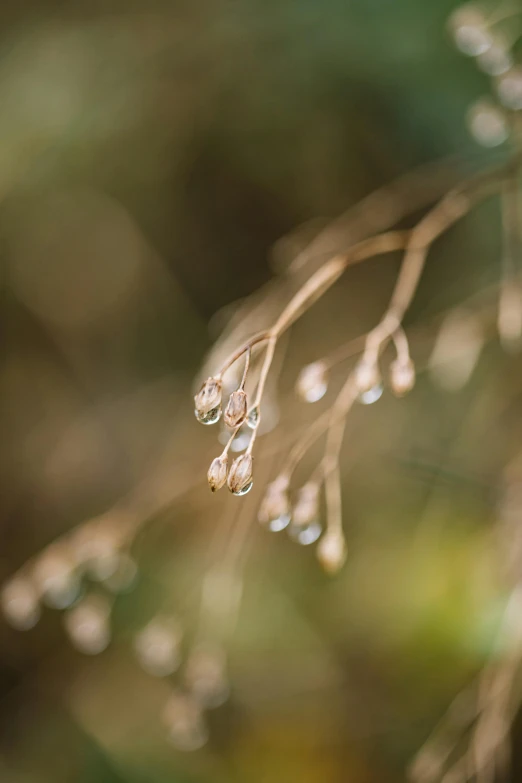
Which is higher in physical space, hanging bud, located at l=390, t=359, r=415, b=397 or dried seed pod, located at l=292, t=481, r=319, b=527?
hanging bud, located at l=390, t=359, r=415, b=397

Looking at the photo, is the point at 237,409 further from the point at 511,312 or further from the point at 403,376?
the point at 511,312

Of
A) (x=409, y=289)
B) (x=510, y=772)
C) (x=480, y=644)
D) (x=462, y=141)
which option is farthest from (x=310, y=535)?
(x=462, y=141)

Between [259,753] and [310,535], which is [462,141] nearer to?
[310,535]

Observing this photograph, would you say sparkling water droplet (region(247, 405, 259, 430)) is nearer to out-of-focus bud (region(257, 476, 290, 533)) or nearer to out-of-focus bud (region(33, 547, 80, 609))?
out-of-focus bud (region(257, 476, 290, 533))

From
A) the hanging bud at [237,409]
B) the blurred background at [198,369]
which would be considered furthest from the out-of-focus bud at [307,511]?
the blurred background at [198,369]

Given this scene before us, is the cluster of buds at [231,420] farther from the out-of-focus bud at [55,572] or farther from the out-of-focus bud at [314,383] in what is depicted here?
the out-of-focus bud at [55,572]

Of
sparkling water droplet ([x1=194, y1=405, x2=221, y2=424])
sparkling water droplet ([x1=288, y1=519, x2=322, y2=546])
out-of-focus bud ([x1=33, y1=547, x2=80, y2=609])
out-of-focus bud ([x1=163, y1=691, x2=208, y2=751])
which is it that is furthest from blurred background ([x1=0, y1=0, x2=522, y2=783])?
sparkling water droplet ([x1=194, y1=405, x2=221, y2=424])

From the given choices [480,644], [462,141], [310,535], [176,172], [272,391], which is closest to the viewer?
[310,535]
